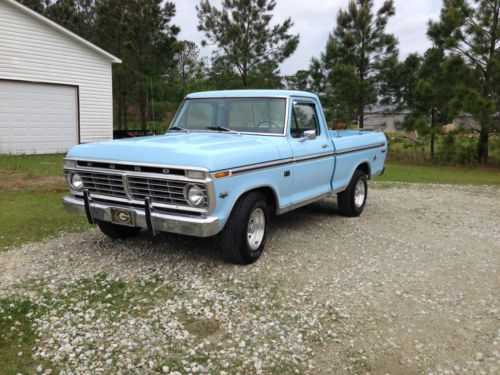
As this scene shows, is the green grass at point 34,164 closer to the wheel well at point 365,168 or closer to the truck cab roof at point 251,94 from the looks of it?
the truck cab roof at point 251,94

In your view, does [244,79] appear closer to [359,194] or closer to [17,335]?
[359,194]

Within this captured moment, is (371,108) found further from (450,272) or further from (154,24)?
(450,272)

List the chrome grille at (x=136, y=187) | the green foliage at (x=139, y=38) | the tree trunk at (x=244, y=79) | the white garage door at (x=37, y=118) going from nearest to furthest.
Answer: the chrome grille at (x=136, y=187) < the white garage door at (x=37, y=118) < the tree trunk at (x=244, y=79) < the green foliage at (x=139, y=38)

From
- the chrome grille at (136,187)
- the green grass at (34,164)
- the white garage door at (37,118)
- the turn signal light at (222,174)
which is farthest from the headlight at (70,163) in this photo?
the white garage door at (37,118)

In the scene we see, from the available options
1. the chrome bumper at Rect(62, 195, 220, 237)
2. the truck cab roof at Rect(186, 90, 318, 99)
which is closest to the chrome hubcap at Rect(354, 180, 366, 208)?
the truck cab roof at Rect(186, 90, 318, 99)

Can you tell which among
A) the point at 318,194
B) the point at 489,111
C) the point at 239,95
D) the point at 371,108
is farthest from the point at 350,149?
the point at 371,108

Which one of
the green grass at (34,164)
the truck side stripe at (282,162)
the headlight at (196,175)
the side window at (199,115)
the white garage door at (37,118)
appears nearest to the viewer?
the headlight at (196,175)

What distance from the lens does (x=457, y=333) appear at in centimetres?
365

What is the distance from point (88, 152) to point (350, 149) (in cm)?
401

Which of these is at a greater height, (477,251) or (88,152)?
(88,152)

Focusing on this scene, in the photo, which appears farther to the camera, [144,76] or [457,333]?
[144,76]

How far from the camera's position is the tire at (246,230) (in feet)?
15.3

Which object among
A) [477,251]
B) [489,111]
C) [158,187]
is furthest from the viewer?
[489,111]

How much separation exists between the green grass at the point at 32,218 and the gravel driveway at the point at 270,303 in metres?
0.44
